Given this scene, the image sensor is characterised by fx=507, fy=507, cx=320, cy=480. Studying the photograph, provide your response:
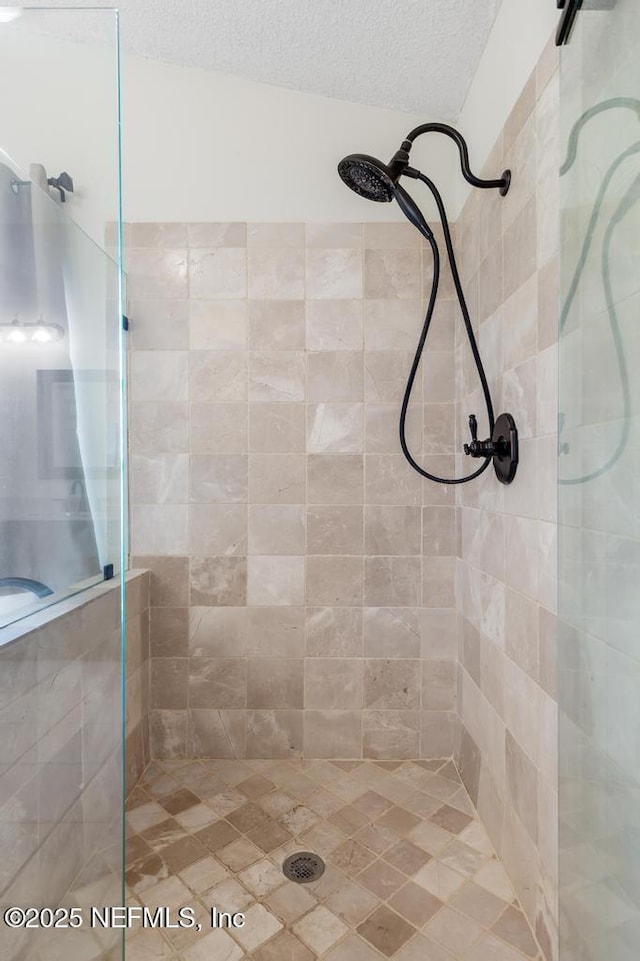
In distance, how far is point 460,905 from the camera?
3.68 feet

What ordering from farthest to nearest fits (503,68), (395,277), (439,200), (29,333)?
(395,277) < (439,200) < (503,68) < (29,333)

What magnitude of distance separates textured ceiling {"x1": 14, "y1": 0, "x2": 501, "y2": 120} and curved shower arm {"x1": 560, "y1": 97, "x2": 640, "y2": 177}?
0.82 metres

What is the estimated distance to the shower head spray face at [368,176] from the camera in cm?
129

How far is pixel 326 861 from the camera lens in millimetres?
1253

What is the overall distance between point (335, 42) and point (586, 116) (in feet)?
3.68

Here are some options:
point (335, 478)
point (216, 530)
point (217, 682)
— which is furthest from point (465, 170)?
point (217, 682)

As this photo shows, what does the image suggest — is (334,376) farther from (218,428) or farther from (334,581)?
(334,581)

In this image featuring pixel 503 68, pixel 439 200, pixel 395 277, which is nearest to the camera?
pixel 503 68

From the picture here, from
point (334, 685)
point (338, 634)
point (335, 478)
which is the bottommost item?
point (334, 685)

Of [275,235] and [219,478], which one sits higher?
[275,235]

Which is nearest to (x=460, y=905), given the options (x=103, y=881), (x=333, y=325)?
→ (x=103, y=881)

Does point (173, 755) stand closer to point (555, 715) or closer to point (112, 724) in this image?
point (112, 724)

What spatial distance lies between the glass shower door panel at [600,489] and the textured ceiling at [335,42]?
2.59 feet

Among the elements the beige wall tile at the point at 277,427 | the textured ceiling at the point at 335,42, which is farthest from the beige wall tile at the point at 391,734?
the textured ceiling at the point at 335,42
